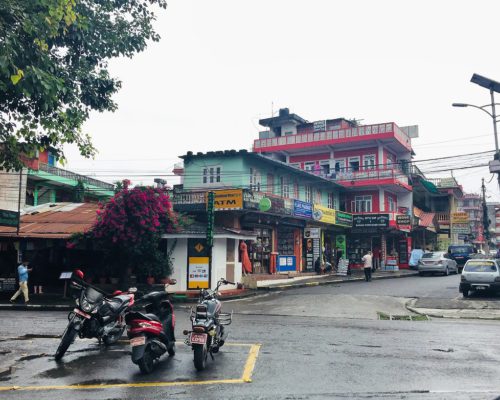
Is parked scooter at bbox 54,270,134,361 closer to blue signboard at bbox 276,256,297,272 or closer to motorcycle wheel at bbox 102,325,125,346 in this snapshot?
motorcycle wheel at bbox 102,325,125,346

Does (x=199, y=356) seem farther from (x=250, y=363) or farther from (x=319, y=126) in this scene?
(x=319, y=126)

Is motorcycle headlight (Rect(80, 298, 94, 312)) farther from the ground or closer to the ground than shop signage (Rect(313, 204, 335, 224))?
closer to the ground

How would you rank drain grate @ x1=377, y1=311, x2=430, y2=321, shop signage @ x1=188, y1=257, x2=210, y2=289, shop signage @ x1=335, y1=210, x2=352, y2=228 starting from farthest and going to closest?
shop signage @ x1=335, y1=210, x2=352, y2=228 → shop signage @ x1=188, y1=257, x2=210, y2=289 → drain grate @ x1=377, y1=311, x2=430, y2=321

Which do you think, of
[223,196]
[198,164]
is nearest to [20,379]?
[223,196]

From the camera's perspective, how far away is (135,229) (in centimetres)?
1894

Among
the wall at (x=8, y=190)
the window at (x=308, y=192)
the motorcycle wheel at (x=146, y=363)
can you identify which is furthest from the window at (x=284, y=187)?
the motorcycle wheel at (x=146, y=363)

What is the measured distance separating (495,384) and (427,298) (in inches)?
505

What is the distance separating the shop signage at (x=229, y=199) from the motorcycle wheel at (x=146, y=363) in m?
16.3

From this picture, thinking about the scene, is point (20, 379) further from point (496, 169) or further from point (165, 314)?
point (496, 169)

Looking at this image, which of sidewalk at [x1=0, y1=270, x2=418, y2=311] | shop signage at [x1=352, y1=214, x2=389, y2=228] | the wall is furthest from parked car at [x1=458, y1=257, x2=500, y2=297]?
the wall

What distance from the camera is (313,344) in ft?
30.6

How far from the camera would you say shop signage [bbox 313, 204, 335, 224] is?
30.2 meters

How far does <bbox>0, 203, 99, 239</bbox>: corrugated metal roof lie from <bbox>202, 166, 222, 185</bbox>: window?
663 centimetres

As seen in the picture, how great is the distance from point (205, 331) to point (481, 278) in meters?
15.4
